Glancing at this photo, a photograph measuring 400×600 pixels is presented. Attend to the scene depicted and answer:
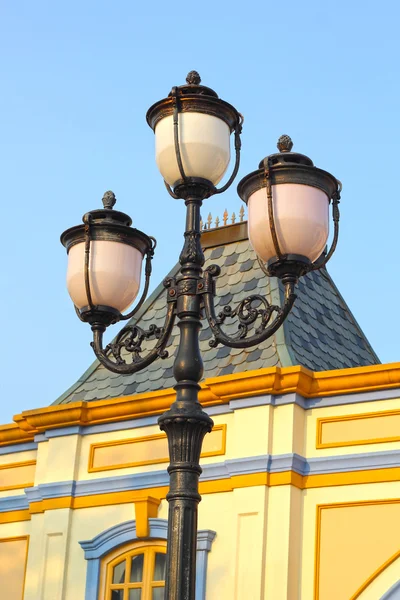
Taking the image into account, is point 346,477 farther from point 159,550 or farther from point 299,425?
point 159,550

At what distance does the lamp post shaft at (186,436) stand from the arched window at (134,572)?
5.11 meters

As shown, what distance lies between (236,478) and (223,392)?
2.59 feet

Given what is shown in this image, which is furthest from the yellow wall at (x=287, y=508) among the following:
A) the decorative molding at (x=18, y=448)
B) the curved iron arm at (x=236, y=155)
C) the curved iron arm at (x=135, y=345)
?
the curved iron arm at (x=236, y=155)

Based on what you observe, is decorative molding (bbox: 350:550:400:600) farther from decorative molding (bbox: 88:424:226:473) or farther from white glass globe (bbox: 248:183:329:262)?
white glass globe (bbox: 248:183:329:262)

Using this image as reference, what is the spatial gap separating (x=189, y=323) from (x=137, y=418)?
5.43 meters

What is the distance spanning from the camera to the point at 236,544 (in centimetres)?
938

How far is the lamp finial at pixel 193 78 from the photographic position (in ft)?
18.6

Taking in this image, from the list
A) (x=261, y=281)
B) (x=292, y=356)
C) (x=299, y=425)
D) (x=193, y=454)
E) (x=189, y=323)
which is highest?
(x=261, y=281)

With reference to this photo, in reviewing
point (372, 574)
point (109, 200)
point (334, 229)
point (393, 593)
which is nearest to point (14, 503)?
point (372, 574)

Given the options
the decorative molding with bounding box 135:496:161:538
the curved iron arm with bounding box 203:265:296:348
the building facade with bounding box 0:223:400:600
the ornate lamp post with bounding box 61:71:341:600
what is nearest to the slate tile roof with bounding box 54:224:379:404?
the building facade with bounding box 0:223:400:600

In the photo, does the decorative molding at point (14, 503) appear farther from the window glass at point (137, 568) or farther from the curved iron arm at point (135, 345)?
the curved iron arm at point (135, 345)

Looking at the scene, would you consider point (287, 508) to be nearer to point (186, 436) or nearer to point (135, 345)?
point (135, 345)

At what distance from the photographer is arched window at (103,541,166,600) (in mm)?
9875

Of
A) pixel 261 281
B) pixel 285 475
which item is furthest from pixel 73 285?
pixel 261 281
